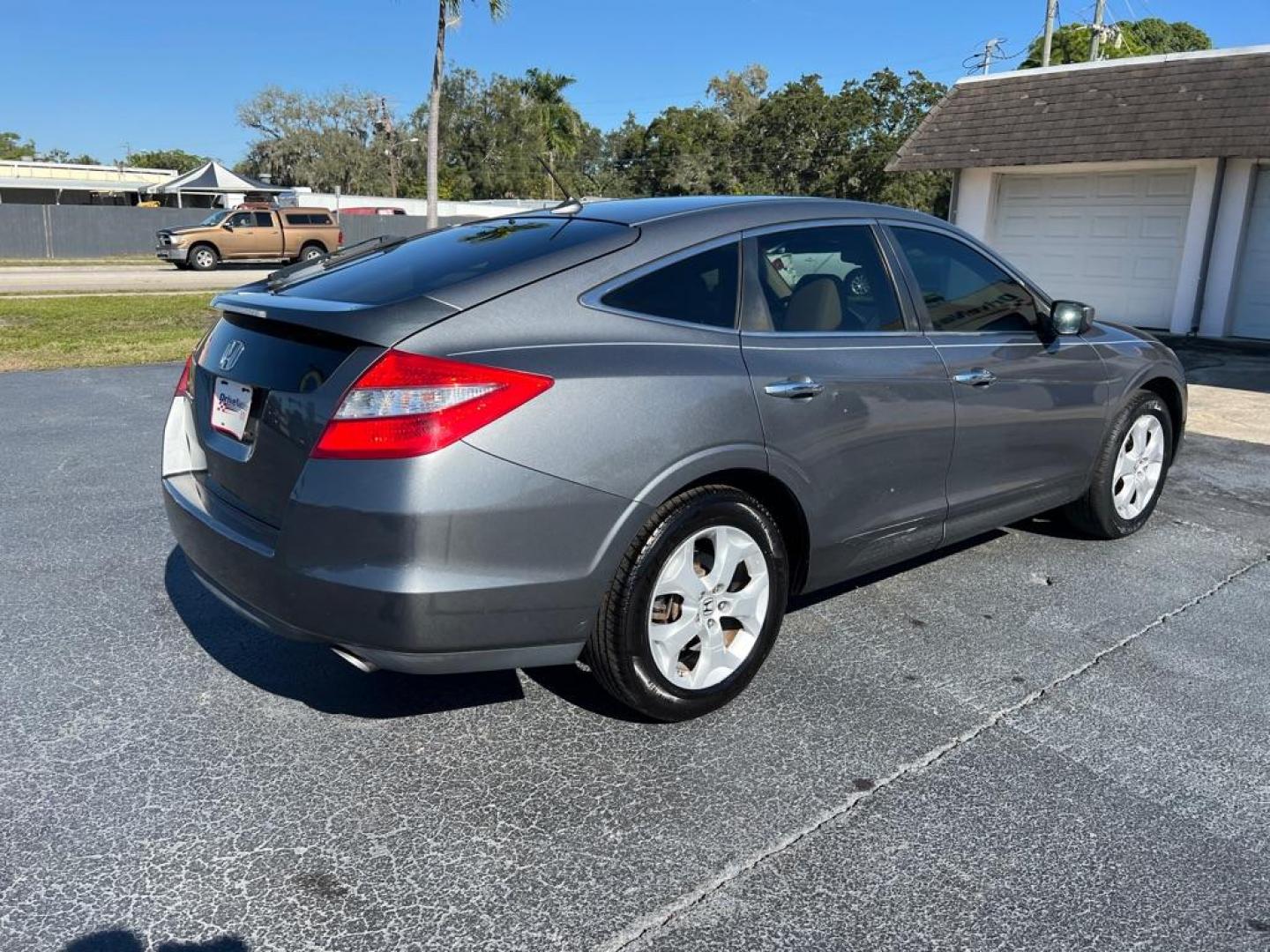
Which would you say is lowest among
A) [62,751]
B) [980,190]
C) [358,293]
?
[62,751]

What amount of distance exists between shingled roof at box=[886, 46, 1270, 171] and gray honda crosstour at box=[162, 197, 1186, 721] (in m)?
11.9

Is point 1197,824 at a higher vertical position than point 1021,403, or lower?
lower

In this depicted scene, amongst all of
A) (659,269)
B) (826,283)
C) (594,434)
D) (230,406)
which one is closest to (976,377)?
(826,283)

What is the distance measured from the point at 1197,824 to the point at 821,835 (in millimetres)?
1057

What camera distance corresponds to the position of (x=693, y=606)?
10.5 feet

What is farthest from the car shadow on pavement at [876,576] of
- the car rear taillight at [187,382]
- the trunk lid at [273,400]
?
the car rear taillight at [187,382]

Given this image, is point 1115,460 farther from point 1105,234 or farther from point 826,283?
point 1105,234

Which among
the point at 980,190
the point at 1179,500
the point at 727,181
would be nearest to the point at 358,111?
the point at 727,181

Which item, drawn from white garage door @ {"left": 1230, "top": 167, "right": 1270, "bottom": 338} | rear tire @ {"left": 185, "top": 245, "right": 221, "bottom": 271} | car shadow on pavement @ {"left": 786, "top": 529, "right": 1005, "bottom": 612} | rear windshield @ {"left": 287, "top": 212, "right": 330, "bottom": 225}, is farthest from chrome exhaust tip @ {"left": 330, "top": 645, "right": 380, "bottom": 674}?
rear windshield @ {"left": 287, "top": 212, "right": 330, "bottom": 225}

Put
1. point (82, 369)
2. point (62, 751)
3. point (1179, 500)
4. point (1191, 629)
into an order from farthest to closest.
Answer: point (82, 369), point (1179, 500), point (1191, 629), point (62, 751)

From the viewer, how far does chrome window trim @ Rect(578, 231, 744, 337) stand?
3.06m

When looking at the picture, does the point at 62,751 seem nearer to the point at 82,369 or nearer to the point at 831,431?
the point at 831,431

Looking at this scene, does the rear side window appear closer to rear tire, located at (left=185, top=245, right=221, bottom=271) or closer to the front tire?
the front tire

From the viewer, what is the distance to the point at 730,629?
338 centimetres
